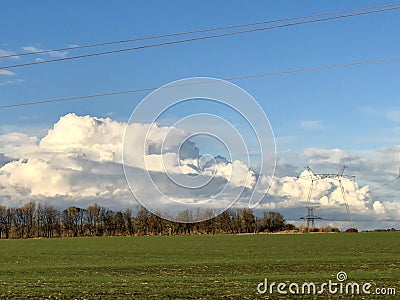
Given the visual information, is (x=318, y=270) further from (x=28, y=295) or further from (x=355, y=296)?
(x=28, y=295)

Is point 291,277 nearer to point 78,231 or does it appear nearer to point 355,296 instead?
point 355,296

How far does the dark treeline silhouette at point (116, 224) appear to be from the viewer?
187 metres

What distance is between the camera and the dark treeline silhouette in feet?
613

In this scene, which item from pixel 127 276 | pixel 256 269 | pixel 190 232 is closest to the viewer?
pixel 127 276

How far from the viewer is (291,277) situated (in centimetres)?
3516

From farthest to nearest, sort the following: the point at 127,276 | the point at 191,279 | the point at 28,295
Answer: the point at 127,276 → the point at 191,279 → the point at 28,295

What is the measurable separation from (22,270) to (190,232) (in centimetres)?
13758

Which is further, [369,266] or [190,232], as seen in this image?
[190,232]

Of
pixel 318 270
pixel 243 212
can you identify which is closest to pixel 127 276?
pixel 318 270

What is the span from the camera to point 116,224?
19512 centimetres

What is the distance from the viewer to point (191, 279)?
115 feet

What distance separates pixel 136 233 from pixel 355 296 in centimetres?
16550

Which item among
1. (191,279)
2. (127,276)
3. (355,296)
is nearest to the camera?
(355,296)

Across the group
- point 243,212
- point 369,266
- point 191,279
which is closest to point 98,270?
point 191,279
